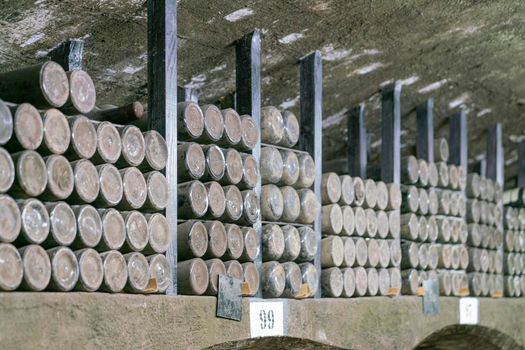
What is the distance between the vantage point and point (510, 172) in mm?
12531

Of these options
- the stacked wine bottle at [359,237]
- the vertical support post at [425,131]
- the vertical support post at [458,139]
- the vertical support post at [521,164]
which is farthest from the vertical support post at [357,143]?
the vertical support post at [521,164]

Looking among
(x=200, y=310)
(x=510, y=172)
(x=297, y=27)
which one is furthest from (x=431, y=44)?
(x=510, y=172)

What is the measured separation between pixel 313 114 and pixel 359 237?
1.17 metres

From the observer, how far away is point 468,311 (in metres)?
8.84

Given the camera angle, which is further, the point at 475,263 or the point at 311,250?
the point at 475,263

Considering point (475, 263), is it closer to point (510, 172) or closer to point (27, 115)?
point (510, 172)

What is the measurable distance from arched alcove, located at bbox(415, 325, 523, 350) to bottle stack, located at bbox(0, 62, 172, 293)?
15.2 feet

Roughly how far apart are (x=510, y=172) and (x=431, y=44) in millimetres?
5280

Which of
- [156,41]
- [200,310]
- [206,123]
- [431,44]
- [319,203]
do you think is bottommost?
[200,310]

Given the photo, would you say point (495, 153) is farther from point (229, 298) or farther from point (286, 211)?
point (229, 298)

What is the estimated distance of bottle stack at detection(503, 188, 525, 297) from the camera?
32.4 ft

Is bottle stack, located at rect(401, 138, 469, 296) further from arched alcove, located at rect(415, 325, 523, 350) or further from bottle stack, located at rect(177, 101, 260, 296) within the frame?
bottle stack, located at rect(177, 101, 260, 296)

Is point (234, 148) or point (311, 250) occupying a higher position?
point (234, 148)

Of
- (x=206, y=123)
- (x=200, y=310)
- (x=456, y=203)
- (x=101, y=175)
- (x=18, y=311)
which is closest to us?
(x=18, y=311)
